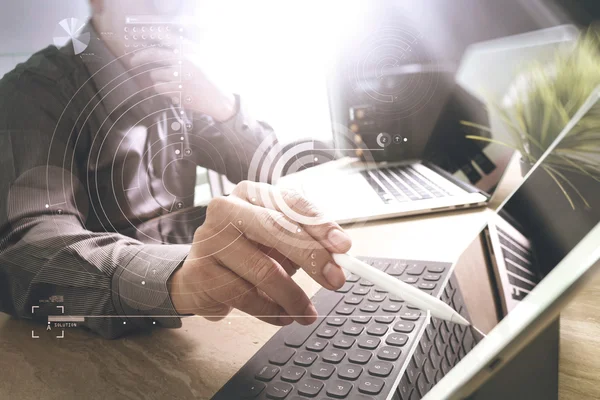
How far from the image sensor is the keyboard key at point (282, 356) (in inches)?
8.8

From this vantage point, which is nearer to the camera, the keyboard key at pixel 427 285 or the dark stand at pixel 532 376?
the dark stand at pixel 532 376

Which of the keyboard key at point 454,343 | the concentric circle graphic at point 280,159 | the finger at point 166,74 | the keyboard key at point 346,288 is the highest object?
the finger at point 166,74

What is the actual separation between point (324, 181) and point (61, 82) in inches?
6.6

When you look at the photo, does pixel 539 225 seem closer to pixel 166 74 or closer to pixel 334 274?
pixel 334 274

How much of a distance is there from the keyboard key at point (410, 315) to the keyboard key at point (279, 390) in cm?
8

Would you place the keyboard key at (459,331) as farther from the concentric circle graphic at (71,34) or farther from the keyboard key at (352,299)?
the concentric circle graphic at (71,34)

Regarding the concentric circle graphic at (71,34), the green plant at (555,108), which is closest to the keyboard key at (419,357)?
the green plant at (555,108)

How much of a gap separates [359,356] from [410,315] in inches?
1.7

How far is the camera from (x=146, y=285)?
10.4 inches

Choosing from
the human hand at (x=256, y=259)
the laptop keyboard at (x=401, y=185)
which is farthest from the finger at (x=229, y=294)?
the laptop keyboard at (x=401, y=185)

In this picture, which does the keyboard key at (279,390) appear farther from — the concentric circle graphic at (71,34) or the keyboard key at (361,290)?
the concentric circle graphic at (71,34)

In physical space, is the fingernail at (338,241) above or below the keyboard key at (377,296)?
above

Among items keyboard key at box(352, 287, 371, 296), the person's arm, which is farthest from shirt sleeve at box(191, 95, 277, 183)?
keyboard key at box(352, 287, 371, 296)

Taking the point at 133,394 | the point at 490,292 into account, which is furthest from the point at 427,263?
the point at 133,394
